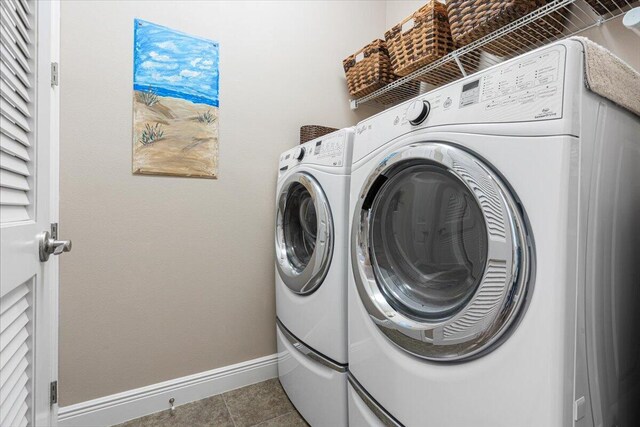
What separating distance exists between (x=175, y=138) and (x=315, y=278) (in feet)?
3.08

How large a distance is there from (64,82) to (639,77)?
1890 millimetres

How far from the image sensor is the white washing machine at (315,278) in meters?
1.09

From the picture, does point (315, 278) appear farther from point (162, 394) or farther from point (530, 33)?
point (530, 33)

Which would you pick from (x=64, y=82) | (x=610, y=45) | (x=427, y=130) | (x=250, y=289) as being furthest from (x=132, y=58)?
(x=610, y=45)


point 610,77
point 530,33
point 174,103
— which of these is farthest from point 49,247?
point 530,33

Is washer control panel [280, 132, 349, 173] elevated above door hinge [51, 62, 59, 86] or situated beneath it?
situated beneath

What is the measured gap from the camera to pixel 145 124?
1.40 metres

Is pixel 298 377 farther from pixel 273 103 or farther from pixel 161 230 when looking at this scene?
pixel 273 103

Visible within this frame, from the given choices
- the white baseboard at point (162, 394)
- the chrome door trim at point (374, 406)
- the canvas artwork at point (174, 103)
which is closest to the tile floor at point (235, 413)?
the white baseboard at point (162, 394)

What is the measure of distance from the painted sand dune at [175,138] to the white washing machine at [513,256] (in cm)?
98

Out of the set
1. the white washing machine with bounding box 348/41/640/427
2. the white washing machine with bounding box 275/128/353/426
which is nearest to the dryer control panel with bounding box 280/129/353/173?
the white washing machine with bounding box 275/128/353/426

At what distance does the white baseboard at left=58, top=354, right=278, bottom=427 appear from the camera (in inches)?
50.4

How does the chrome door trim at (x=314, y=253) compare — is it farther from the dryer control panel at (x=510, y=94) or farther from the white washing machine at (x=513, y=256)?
the dryer control panel at (x=510, y=94)

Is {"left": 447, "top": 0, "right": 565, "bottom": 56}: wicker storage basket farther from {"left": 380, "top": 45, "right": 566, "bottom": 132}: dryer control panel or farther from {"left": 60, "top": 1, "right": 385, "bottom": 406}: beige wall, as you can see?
{"left": 60, "top": 1, "right": 385, "bottom": 406}: beige wall
